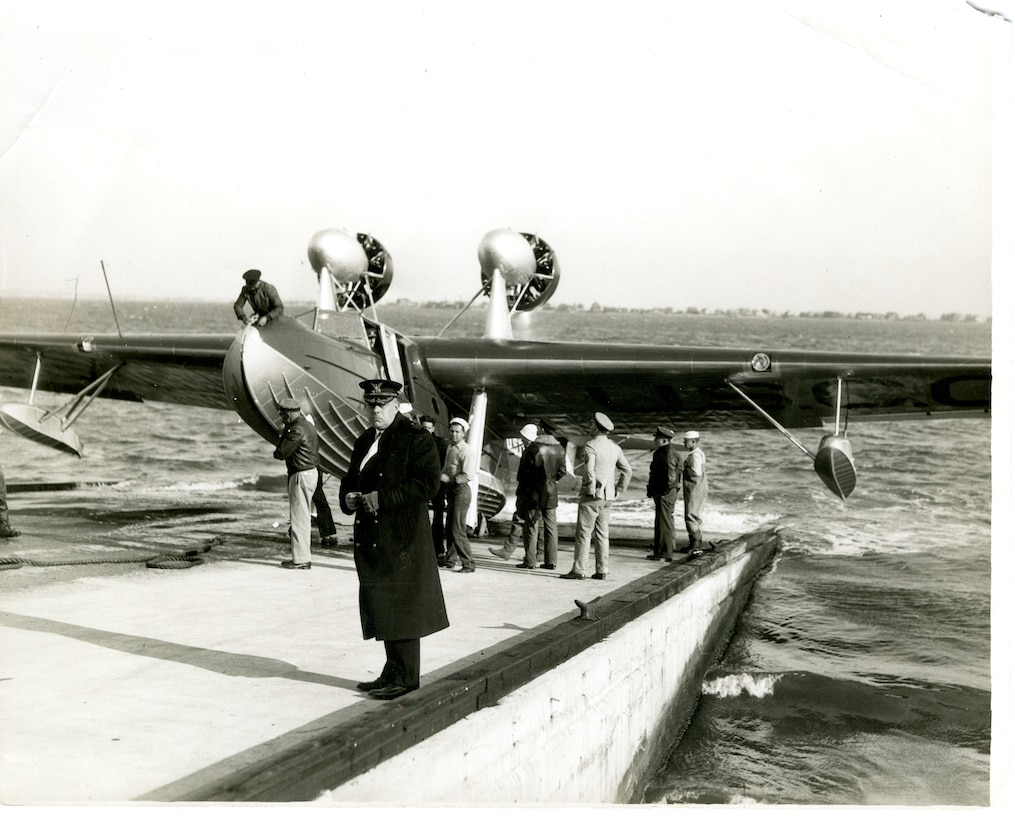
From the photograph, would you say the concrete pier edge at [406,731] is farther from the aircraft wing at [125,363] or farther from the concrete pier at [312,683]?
the aircraft wing at [125,363]

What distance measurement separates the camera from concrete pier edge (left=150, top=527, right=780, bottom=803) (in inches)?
171

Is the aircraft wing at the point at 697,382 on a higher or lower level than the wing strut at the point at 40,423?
higher

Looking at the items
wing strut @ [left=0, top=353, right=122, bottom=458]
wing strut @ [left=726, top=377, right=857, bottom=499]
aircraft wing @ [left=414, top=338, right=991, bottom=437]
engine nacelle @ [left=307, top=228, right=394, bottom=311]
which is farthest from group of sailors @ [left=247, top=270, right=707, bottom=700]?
engine nacelle @ [left=307, top=228, right=394, bottom=311]

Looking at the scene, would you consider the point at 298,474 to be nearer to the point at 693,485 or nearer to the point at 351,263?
the point at 693,485

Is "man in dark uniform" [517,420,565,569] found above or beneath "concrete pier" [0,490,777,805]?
above

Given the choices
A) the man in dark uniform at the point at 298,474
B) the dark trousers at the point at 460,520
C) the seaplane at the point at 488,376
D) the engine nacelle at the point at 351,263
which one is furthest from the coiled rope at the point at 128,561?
the engine nacelle at the point at 351,263

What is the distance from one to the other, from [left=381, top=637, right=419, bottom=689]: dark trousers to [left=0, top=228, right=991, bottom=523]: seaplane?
621cm

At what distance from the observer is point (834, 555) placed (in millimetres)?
23109

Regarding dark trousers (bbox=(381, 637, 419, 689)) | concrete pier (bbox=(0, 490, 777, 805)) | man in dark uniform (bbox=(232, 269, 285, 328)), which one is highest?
man in dark uniform (bbox=(232, 269, 285, 328))

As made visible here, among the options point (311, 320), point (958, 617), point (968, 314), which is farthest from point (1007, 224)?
point (958, 617)

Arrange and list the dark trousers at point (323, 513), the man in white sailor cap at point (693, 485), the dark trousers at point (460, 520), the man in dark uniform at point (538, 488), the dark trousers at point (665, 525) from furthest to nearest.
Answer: the man in white sailor cap at point (693, 485) → the dark trousers at point (665, 525) → the dark trousers at point (323, 513) → the man in dark uniform at point (538, 488) → the dark trousers at point (460, 520)

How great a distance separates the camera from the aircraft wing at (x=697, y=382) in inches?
520

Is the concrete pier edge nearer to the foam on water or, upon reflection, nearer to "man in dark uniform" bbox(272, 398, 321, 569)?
the foam on water

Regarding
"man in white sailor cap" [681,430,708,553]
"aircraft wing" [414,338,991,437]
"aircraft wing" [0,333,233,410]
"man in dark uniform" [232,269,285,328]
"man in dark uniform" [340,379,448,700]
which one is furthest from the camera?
"aircraft wing" [0,333,233,410]
